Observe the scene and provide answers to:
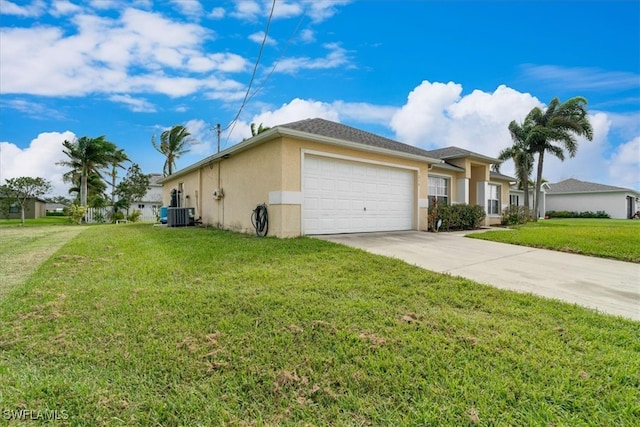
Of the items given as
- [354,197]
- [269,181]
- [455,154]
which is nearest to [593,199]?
[455,154]

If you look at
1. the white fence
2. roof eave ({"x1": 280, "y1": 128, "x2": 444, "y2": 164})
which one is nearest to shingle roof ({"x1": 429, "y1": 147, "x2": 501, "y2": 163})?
roof eave ({"x1": 280, "y1": 128, "x2": 444, "y2": 164})

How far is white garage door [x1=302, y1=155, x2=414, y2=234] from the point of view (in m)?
9.12

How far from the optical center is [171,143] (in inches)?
1123

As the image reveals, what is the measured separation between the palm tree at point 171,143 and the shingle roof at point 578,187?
3858 centimetres

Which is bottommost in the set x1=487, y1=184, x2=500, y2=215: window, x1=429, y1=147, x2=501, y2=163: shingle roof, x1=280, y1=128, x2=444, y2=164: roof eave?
x1=487, y1=184, x2=500, y2=215: window

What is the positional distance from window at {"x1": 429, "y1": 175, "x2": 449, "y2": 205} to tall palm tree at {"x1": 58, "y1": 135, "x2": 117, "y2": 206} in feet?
86.5

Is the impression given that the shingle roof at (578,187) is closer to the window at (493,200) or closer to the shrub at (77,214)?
the window at (493,200)

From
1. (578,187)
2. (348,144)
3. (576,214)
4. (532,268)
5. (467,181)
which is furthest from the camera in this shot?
(578,187)

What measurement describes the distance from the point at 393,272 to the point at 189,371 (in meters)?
3.50

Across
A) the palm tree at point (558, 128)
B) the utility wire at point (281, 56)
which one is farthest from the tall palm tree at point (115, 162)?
the palm tree at point (558, 128)

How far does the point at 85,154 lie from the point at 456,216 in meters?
28.5

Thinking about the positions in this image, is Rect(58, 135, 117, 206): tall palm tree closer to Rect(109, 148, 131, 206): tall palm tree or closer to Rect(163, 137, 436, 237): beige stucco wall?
Rect(109, 148, 131, 206): tall palm tree

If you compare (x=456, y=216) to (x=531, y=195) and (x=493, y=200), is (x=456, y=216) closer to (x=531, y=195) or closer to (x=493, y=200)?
(x=493, y=200)

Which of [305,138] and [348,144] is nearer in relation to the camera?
[305,138]
